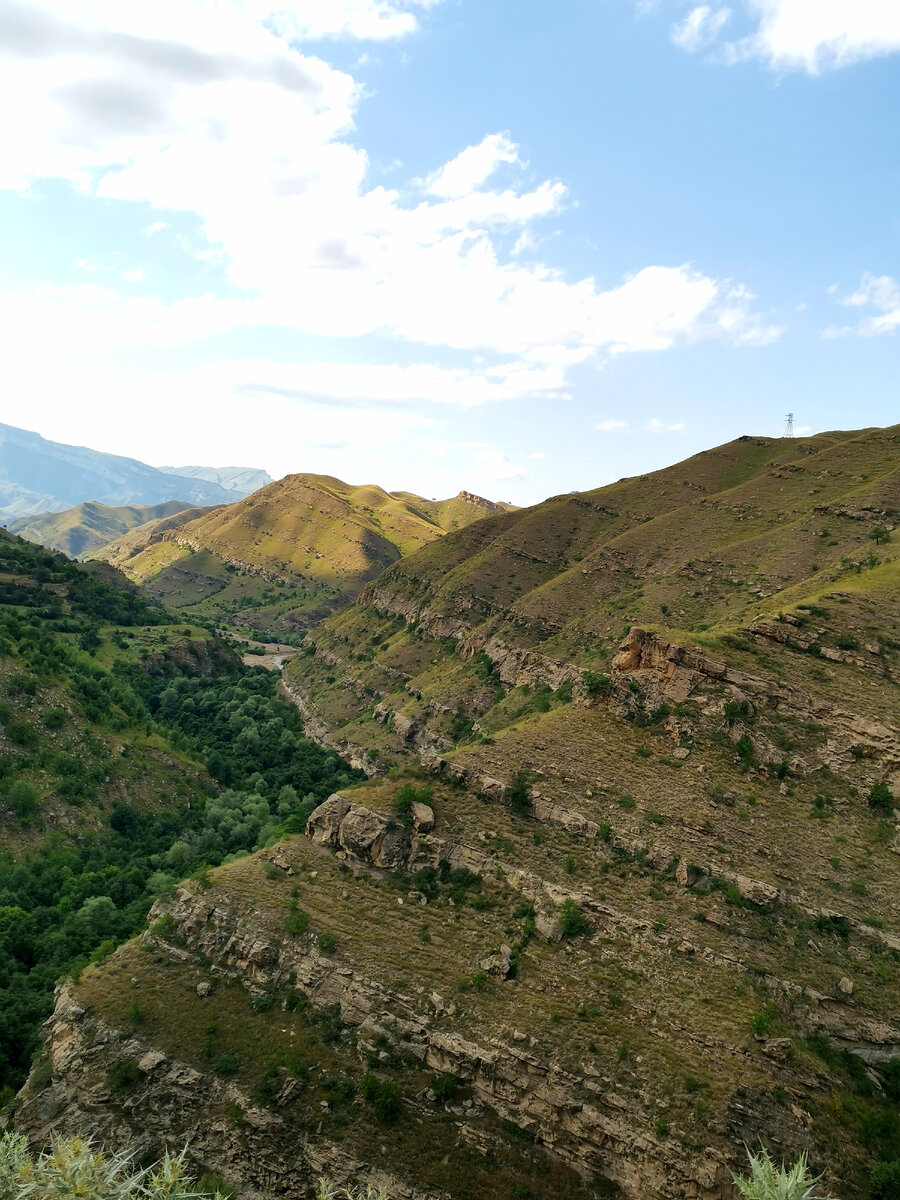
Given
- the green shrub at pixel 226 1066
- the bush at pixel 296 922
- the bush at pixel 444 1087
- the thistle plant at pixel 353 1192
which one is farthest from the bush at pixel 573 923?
the green shrub at pixel 226 1066

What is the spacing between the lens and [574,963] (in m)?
32.9

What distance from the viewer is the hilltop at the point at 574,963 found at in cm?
2748

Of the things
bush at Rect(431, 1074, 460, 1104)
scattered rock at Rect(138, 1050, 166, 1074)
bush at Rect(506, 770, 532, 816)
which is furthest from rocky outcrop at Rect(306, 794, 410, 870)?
scattered rock at Rect(138, 1050, 166, 1074)

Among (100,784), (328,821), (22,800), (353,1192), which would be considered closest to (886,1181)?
(353,1192)

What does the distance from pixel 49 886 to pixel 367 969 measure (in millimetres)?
38102

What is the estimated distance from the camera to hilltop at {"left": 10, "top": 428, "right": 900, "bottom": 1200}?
1082 inches

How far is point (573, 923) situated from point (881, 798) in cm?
1924

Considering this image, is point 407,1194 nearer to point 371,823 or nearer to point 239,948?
point 239,948

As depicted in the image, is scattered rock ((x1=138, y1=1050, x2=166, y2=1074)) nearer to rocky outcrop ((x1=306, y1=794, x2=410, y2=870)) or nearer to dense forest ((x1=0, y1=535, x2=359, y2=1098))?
dense forest ((x1=0, y1=535, x2=359, y2=1098))

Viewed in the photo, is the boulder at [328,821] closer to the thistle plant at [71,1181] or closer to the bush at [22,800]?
the thistle plant at [71,1181]

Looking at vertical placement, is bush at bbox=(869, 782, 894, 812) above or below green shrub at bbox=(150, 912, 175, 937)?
above

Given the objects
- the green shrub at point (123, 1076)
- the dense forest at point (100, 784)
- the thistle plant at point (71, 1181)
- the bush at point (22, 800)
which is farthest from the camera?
the bush at point (22, 800)

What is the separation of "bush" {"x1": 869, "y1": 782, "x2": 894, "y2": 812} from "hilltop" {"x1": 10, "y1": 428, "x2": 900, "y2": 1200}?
17 cm

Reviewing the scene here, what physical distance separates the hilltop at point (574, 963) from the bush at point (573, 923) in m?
0.15
